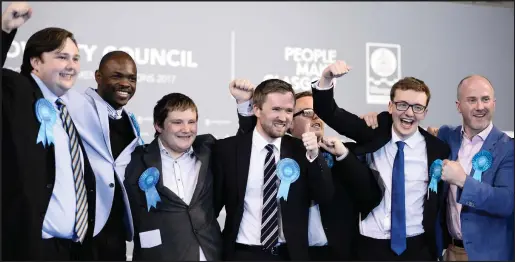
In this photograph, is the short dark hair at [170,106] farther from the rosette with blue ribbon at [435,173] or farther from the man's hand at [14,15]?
the rosette with blue ribbon at [435,173]

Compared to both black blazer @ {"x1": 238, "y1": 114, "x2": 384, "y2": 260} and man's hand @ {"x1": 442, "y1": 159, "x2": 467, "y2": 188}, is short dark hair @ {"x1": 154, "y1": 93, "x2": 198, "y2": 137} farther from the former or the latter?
man's hand @ {"x1": 442, "y1": 159, "x2": 467, "y2": 188}

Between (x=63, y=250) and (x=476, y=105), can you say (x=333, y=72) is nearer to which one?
(x=476, y=105)

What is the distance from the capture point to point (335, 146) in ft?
10.4

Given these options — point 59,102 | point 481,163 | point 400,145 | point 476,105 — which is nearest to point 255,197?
point 400,145

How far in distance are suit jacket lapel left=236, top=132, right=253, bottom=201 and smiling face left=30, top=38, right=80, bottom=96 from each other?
0.92 metres

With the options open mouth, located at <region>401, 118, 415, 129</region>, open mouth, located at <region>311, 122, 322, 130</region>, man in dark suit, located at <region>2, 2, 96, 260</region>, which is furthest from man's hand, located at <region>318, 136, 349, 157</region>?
man in dark suit, located at <region>2, 2, 96, 260</region>

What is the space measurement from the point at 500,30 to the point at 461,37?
0.50 m

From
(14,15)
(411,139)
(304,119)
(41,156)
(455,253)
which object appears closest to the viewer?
(14,15)

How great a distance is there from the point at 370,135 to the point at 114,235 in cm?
151

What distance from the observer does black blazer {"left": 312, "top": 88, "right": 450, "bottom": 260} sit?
326 cm

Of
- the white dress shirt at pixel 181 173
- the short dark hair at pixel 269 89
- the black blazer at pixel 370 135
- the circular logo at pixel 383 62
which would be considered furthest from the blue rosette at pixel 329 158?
the circular logo at pixel 383 62

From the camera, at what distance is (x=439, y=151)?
11.0ft

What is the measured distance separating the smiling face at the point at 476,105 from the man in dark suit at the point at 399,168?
224 millimetres

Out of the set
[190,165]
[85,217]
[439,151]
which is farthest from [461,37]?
[85,217]
